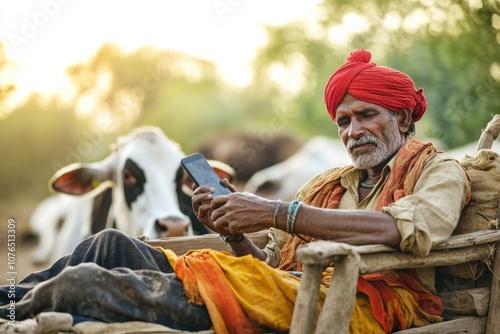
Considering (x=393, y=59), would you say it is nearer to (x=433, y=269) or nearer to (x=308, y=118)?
(x=308, y=118)

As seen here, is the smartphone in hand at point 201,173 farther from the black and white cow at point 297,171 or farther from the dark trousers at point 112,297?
the black and white cow at point 297,171

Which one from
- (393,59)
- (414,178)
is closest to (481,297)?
(414,178)

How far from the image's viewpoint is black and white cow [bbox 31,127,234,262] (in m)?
5.16

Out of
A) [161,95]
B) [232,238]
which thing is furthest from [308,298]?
[161,95]

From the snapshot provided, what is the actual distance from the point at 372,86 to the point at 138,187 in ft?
9.13

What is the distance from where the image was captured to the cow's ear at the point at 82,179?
5578 mm

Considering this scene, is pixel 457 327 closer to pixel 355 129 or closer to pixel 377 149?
pixel 377 149

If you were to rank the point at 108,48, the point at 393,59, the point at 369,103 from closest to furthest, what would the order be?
1. the point at 369,103
2. the point at 393,59
3. the point at 108,48

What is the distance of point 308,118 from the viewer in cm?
1565

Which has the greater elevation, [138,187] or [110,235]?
[138,187]

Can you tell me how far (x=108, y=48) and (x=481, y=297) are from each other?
1522 centimetres

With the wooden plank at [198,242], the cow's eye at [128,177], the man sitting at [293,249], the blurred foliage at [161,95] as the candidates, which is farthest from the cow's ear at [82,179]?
the blurred foliage at [161,95]

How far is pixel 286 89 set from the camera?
18.8 m

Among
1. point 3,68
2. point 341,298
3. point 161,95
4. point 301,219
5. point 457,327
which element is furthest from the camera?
point 161,95
